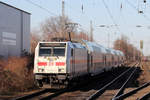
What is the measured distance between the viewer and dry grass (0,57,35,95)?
16683 millimetres

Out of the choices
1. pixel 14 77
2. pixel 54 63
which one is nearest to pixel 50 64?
pixel 54 63

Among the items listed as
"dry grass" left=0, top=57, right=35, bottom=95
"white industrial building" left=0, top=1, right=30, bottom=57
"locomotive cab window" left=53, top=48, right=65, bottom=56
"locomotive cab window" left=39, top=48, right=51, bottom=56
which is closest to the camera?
"dry grass" left=0, top=57, right=35, bottom=95

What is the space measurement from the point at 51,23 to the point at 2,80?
175 ft

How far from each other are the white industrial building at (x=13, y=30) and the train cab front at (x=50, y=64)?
652 centimetres

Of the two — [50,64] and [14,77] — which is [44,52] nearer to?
[50,64]

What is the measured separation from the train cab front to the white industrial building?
6.52 m

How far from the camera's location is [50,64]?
1691cm

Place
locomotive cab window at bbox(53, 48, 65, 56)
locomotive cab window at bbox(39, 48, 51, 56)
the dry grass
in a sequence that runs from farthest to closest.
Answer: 1. locomotive cab window at bbox(39, 48, 51, 56)
2. locomotive cab window at bbox(53, 48, 65, 56)
3. the dry grass

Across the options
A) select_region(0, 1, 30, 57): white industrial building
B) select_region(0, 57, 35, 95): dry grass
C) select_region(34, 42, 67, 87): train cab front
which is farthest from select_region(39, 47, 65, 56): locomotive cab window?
select_region(0, 1, 30, 57): white industrial building

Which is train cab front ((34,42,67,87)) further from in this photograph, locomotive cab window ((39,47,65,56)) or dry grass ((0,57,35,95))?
dry grass ((0,57,35,95))

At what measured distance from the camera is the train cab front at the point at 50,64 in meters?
16.7

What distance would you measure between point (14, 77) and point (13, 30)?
9.22 m

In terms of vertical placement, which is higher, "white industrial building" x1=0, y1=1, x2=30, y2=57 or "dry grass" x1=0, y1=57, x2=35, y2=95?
"white industrial building" x1=0, y1=1, x2=30, y2=57

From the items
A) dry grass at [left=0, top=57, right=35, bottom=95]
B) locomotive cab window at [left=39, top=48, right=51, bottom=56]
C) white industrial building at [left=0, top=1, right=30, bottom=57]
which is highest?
white industrial building at [left=0, top=1, right=30, bottom=57]
